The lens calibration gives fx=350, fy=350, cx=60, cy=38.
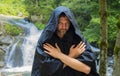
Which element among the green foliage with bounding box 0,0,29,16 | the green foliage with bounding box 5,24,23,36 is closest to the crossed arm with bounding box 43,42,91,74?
the green foliage with bounding box 5,24,23,36

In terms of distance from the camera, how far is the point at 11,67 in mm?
15781

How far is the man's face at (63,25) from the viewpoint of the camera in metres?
2.68

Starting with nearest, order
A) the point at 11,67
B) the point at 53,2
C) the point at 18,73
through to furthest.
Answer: the point at 18,73, the point at 11,67, the point at 53,2

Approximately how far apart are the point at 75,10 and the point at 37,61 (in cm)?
1536

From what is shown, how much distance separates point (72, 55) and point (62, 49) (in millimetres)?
95

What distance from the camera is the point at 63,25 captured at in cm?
269

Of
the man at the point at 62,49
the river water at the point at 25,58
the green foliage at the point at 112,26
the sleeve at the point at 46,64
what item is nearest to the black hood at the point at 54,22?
the man at the point at 62,49

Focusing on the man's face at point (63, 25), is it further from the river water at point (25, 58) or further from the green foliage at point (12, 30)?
the green foliage at point (12, 30)

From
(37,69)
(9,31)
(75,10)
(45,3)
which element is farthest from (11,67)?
(37,69)

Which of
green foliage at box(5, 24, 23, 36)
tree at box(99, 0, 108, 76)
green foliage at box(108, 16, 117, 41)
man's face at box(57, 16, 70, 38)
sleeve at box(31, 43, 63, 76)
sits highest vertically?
man's face at box(57, 16, 70, 38)

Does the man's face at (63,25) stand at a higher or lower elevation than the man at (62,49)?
higher

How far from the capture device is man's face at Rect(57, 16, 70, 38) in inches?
106

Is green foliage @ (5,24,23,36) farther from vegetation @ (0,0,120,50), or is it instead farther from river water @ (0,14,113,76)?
vegetation @ (0,0,120,50)

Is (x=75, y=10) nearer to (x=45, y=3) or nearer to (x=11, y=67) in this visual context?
(x=11, y=67)
